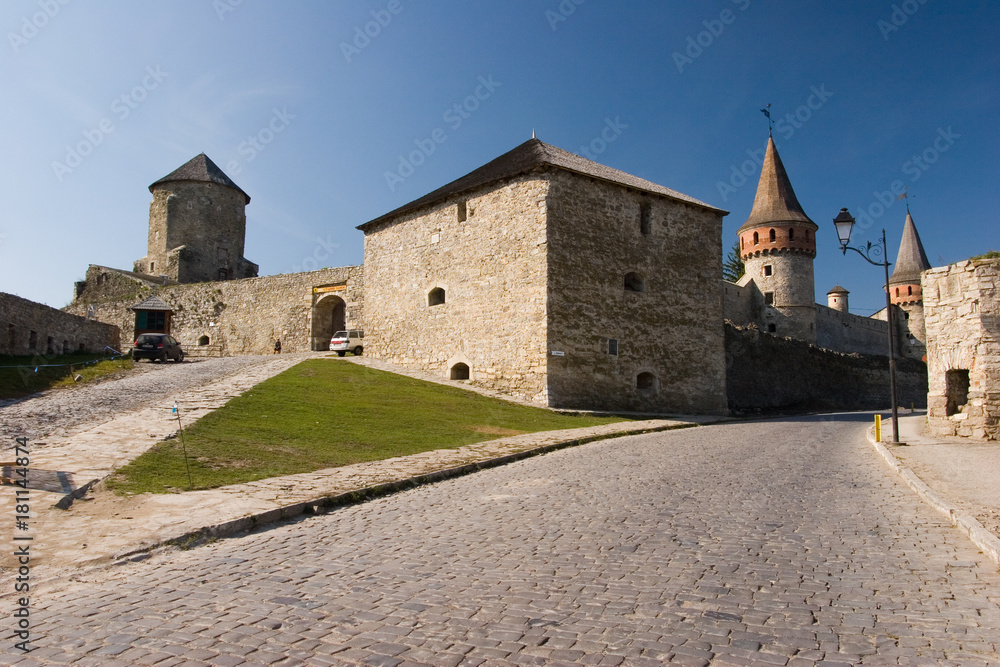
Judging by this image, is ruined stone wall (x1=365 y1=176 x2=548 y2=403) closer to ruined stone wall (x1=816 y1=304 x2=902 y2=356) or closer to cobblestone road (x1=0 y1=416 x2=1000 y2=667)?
cobblestone road (x1=0 y1=416 x2=1000 y2=667)

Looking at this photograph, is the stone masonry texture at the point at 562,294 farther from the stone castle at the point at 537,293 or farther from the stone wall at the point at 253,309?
the stone wall at the point at 253,309

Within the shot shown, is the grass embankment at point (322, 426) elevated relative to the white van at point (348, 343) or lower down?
lower down

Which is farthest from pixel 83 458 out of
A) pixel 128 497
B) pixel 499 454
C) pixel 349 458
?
pixel 499 454

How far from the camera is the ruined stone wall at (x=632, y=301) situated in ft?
75.2

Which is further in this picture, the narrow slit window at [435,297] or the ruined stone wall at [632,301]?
the narrow slit window at [435,297]

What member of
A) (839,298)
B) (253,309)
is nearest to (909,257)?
(839,298)

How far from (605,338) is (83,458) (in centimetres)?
1782

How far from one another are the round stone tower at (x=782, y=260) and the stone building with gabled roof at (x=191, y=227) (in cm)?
3942

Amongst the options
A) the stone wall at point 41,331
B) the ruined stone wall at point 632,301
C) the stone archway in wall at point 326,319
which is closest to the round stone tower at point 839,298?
the ruined stone wall at point 632,301

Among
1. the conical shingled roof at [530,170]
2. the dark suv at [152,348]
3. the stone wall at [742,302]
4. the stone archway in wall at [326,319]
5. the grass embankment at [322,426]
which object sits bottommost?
the grass embankment at [322,426]

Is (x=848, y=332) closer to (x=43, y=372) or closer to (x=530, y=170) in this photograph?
(x=530, y=170)

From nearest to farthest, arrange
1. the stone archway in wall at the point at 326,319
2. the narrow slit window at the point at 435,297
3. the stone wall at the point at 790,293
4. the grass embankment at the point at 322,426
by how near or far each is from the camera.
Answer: the grass embankment at the point at 322,426
the narrow slit window at the point at 435,297
the stone archway in wall at the point at 326,319
the stone wall at the point at 790,293

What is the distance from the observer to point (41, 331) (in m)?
24.0

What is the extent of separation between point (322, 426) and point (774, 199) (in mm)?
47229
